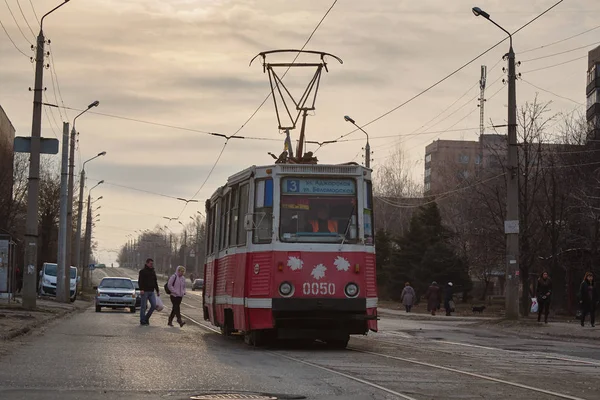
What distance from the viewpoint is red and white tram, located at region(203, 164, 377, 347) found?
17.1 m

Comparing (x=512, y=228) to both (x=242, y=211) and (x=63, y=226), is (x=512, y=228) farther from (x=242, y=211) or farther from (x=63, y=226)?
(x=63, y=226)

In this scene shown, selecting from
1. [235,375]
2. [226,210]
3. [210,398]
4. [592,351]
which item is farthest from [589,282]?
[210,398]

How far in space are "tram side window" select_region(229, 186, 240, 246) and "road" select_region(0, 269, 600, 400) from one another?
77.1 inches

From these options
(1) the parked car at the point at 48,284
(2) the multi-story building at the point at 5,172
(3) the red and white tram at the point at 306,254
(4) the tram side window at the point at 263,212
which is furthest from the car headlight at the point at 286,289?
(2) the multi-story building at the point at 5,172

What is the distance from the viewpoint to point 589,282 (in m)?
28.3

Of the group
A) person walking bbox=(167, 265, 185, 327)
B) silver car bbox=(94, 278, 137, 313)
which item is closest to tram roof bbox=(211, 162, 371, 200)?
person walking bbox=(167, 265, 185, 327)

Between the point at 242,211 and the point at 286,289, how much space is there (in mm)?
2062

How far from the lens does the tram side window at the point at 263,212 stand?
17359 millimetres

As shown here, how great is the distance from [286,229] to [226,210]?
3268 mm

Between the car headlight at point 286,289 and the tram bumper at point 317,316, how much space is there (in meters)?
0.11

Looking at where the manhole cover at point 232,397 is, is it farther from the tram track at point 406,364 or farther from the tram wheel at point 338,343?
the tram wheel at point 338,343

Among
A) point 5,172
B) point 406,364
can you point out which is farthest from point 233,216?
point 5,172

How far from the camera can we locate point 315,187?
17.6m

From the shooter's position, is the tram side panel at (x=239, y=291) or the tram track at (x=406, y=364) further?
the tram side panel at (x=239, y=291)
